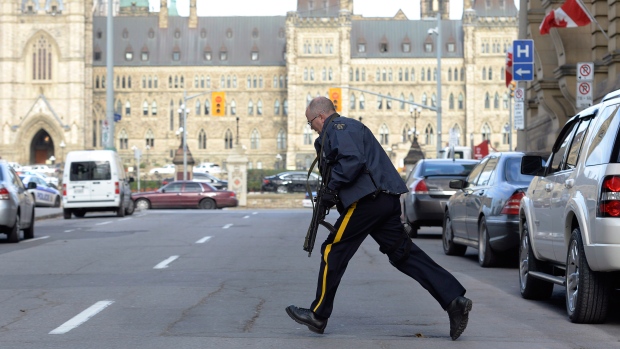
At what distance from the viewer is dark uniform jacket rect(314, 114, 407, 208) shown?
8.28 metres

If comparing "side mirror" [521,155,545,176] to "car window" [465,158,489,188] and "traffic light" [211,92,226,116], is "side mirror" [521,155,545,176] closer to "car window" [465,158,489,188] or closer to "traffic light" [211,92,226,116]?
"car window" [465,158,489,188]

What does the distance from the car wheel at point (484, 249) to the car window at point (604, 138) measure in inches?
232

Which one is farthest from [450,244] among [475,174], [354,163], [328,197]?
[354,163]

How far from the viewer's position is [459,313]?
839cm

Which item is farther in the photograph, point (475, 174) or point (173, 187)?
point (173, 187)

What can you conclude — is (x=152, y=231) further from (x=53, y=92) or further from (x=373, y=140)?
(x=53, y=92)

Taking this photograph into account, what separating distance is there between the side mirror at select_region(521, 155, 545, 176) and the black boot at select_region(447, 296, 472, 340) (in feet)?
8.91

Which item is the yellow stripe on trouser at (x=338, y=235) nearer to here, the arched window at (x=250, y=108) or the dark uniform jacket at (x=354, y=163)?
the dark uniform jacket at (x=354, y=163)

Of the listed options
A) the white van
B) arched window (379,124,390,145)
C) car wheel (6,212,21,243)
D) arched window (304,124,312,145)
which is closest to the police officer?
car wheel (6,212,21,243)

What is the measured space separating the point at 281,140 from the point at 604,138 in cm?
13107

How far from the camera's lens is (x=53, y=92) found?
423 ft

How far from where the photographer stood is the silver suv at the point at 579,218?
28.8 ft

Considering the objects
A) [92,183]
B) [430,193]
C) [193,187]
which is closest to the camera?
[430,193]

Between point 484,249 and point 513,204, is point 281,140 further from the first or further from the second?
point 513,204
